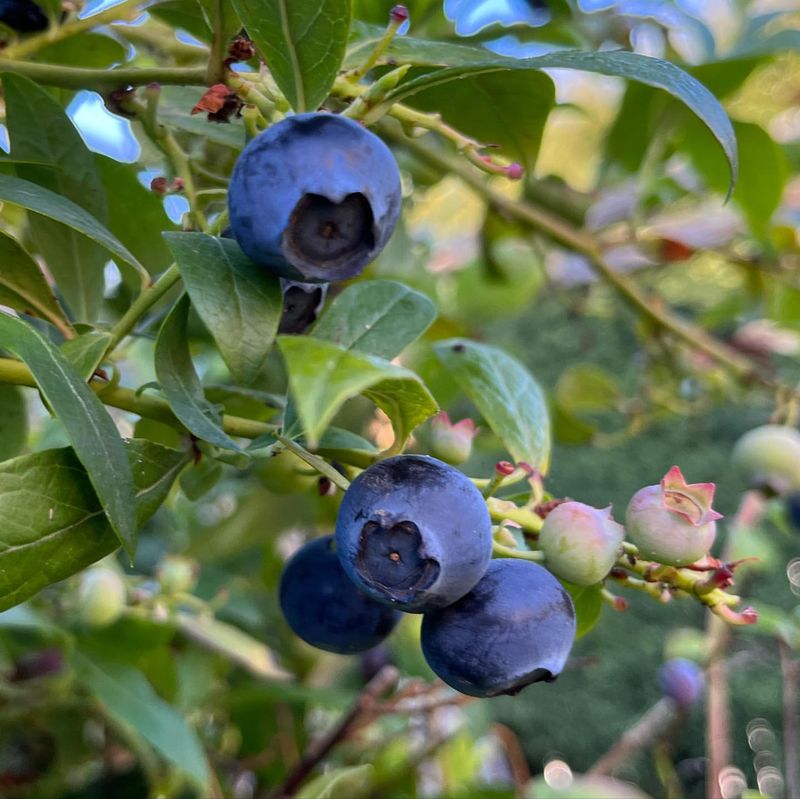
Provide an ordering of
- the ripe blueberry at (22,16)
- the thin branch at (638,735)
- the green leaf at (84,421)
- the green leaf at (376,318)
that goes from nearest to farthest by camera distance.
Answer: the green leaf at (84,421), the green leaf at (376,318), the ripe blueberry at (22,16), the thin branch at (638,735)

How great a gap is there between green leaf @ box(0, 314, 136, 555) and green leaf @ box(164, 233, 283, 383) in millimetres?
72

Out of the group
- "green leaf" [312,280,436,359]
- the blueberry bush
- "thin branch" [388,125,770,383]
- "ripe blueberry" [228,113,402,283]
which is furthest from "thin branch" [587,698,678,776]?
"ripe blueberry" [228,113,402,283]

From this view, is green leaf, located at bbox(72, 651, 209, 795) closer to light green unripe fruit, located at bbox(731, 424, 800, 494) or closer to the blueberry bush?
the blueberry bush

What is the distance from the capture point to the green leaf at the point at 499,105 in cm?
72

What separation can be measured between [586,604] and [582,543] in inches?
5.6

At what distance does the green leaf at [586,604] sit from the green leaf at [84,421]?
0.30 meters

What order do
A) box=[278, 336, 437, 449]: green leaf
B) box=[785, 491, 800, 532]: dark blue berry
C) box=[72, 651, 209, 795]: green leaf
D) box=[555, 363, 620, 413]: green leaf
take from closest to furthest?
box=[278, 336, 437, 449]: green leaf → box=[72, 651, 209, 795]: green leaf → box=[785, 491, 800, 532]: dark blue berry → box=[555, 363, 620, 413]: green leaf

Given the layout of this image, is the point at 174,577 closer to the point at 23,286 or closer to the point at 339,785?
the point at 339,785

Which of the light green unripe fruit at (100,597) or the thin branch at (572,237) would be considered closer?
the light green unripe fruit at (100,597)

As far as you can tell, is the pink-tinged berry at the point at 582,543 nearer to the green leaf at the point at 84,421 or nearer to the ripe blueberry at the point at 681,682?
the green leaf at the point at 84,421

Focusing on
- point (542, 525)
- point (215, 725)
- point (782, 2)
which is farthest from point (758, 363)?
point (782, 2)

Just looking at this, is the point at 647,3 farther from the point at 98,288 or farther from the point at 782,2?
the point at 782,2

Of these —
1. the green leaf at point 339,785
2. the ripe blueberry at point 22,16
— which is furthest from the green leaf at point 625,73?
the green leaf at point 339,785

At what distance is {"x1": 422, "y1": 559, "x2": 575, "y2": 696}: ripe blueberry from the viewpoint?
0.48 metres
